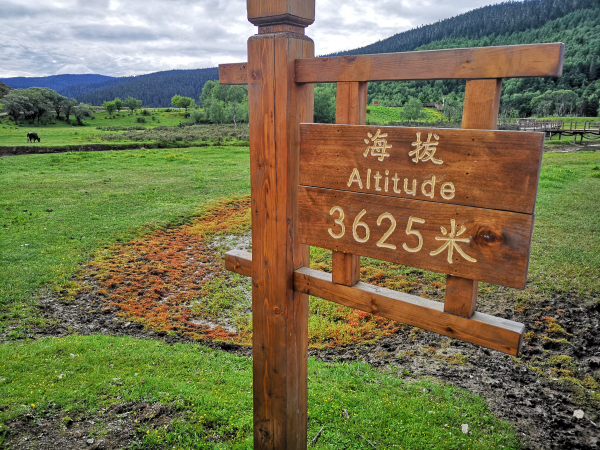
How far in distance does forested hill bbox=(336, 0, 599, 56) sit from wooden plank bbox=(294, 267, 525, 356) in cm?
14740

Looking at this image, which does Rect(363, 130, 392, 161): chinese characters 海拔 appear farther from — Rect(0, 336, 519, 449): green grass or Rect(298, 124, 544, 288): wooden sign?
Rect(0, 336, 519, 449): green grass

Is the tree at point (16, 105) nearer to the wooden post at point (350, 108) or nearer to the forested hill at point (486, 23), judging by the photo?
the wooden post at point (350, 108)

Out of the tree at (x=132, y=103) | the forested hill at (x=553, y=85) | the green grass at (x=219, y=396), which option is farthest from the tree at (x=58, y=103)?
the green grass at (x=219, y=396)

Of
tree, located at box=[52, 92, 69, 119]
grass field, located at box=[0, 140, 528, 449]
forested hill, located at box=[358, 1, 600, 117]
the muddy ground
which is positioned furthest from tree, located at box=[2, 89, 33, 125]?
the muddy ground

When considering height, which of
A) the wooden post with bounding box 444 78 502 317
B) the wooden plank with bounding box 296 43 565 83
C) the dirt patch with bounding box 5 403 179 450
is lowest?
the dirt patch with bounding box 5 403 179 450

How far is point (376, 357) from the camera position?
644 cm

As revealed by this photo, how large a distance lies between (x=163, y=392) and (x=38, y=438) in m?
1.29

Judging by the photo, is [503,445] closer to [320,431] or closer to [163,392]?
[320,431]

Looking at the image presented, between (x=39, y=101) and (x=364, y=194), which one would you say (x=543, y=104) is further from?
(x=364, y=194)

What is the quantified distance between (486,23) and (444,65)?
7003 inches

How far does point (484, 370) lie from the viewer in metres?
5.98

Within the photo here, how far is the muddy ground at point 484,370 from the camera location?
4.32 metres

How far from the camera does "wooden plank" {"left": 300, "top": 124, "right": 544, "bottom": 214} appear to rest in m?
1.76

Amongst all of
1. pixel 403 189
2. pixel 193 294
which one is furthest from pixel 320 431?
pixel 193 294
